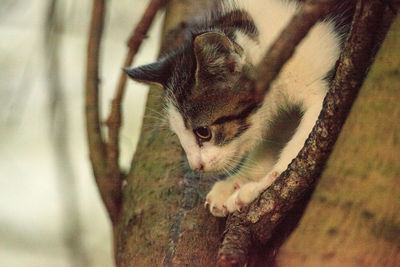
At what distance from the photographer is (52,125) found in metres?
1.58

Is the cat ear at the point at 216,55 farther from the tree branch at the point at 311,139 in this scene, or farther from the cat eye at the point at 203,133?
the tree branch at the point at 311,139

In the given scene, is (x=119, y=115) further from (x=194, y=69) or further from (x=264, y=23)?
(x=264, y=23)

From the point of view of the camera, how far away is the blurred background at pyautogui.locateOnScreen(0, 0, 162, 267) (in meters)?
1.63

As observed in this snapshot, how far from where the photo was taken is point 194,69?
167 cm

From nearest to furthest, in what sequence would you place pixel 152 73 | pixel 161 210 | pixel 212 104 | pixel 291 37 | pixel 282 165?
1. pixel 291 37
2. pixel 282 165
3. pixel 161 210
4. pixel 212 104
5. pixel 152 73

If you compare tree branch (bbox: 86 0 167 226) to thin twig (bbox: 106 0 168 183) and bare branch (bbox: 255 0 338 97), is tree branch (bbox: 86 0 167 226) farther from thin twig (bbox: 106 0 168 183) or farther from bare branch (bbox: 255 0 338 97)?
bare branch (bbox: 255 0 338 97)

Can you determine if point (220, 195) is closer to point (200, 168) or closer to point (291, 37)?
point (200, 168)

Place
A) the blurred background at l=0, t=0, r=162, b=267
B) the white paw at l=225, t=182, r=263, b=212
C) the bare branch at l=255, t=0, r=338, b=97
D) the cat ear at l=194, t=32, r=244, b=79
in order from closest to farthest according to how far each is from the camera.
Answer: the bare branch at l=255, t=0, r=338, b=97 < the white paw at l=225, t=182, r=263, b=212 < the cat ear at l=194, t=32, r=244, b=79 < the blurred background at l=0, t=0, r=162, b=267

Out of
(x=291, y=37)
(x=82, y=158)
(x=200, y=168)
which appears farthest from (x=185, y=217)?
(x=82, y=158)

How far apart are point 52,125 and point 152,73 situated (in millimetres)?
381

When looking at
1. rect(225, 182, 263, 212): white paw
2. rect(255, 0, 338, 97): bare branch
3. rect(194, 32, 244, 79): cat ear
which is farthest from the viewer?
rect(194, 32, 244, 79): cat ear

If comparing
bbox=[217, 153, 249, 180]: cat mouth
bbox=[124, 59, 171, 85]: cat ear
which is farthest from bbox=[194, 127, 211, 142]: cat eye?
bbox=[124, 59, 171, 85]: cat ear

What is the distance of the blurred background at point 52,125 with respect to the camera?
1.63 meters

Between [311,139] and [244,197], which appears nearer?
[311,139]
